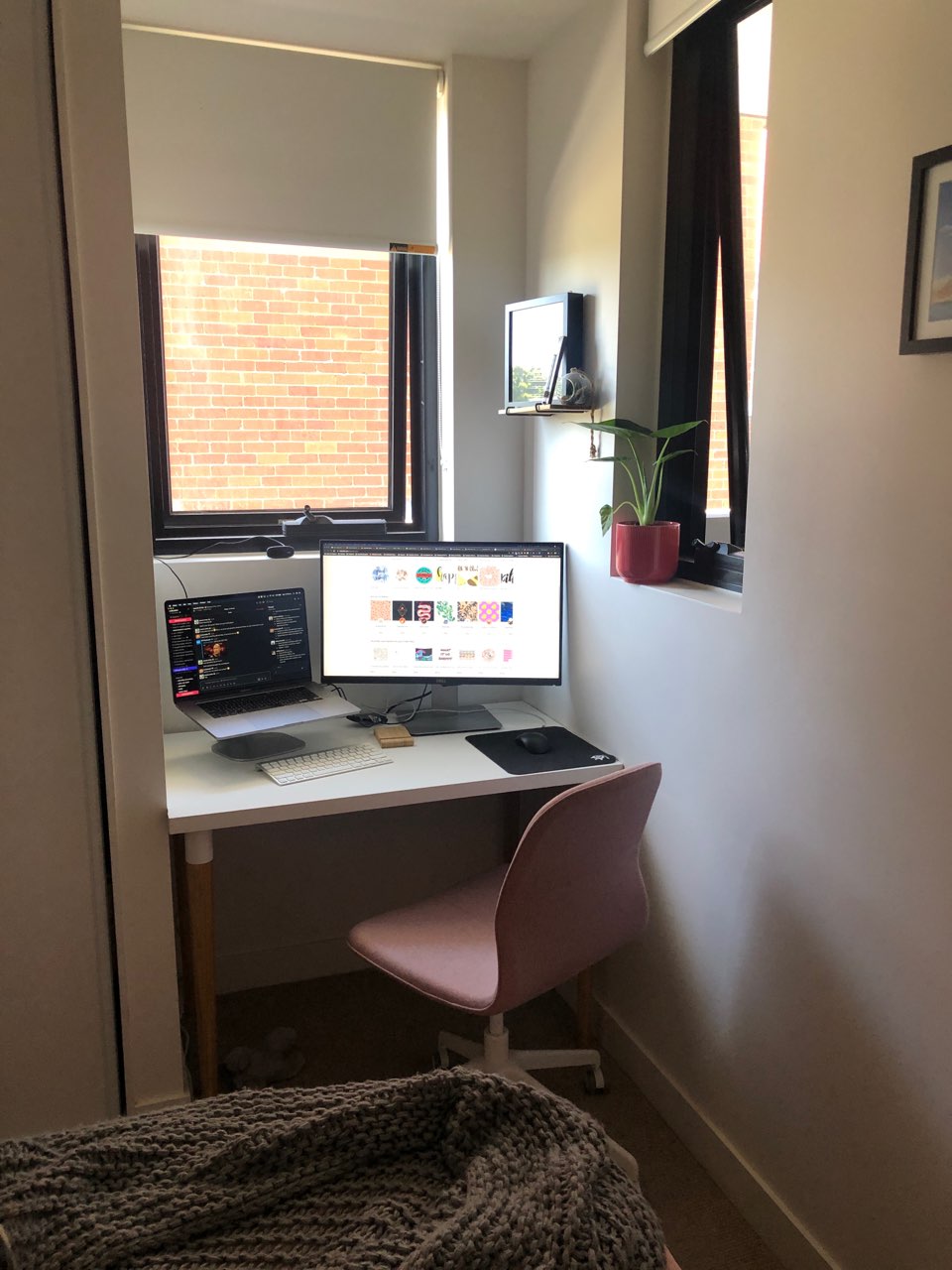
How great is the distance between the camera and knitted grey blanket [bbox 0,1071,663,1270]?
91cm

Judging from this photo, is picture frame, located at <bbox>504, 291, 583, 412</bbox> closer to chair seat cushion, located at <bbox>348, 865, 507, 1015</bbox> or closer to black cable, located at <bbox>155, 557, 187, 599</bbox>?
black cable, located at <bbox>155, 557, 187, 599</bbox>

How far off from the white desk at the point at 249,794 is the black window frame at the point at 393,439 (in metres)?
0.62

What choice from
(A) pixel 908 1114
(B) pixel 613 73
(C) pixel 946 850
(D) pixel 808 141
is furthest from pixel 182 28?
(A) pixel 908 1114

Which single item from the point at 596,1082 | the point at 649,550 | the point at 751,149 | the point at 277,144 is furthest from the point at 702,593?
the point at 277,144

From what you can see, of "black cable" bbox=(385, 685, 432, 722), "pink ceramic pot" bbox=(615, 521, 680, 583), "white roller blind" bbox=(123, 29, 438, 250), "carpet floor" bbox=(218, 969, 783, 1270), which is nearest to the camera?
"carpet floor" bbox=(218, 969, 783, 1270)

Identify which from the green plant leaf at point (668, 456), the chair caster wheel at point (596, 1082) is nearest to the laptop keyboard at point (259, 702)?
the green plant leaf at point (668, 456)

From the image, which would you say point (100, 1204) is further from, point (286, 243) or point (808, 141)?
point (286, 243)

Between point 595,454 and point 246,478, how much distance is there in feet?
3.26

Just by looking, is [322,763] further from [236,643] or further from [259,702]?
[236,643]

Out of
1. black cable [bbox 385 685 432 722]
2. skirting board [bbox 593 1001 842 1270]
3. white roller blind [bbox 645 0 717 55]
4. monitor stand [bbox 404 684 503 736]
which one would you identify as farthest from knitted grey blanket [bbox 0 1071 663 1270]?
white roller blind [bbox 645 0 717 55]

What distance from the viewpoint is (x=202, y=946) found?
1.95 meters

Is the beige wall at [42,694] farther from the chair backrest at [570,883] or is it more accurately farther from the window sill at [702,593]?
the window sill at [702,593]

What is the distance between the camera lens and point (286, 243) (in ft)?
8.11

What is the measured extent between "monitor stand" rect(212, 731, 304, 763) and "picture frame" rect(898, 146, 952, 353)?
5.05 ft
